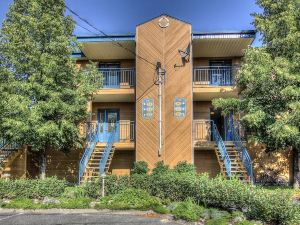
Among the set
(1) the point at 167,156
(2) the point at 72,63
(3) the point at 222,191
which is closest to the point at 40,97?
(2) the point at 72,63

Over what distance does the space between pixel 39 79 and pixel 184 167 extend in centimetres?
810

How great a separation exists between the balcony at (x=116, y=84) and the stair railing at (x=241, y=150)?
5.87m

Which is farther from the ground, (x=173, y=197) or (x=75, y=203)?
(x=173, y=197)

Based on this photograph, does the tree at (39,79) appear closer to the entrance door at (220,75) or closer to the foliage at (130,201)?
the foliage at (130,201)

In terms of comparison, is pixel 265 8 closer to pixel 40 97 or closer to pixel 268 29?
pixel 268 29

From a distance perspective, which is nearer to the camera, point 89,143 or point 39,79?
point 39,79

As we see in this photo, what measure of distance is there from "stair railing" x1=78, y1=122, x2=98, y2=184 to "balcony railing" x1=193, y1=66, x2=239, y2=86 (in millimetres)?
6320

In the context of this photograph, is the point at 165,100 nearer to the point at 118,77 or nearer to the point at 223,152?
the point at 118,77

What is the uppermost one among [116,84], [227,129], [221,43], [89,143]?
[221,43]

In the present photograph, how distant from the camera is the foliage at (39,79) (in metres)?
18.1

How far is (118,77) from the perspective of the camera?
78.7 feet

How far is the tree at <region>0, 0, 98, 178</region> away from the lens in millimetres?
18094

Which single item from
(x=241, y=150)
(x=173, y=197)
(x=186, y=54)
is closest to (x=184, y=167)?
(x=241, y=150)

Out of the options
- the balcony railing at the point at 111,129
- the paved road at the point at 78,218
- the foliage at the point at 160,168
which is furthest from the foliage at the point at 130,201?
the balcony railing at the point at 111,129
